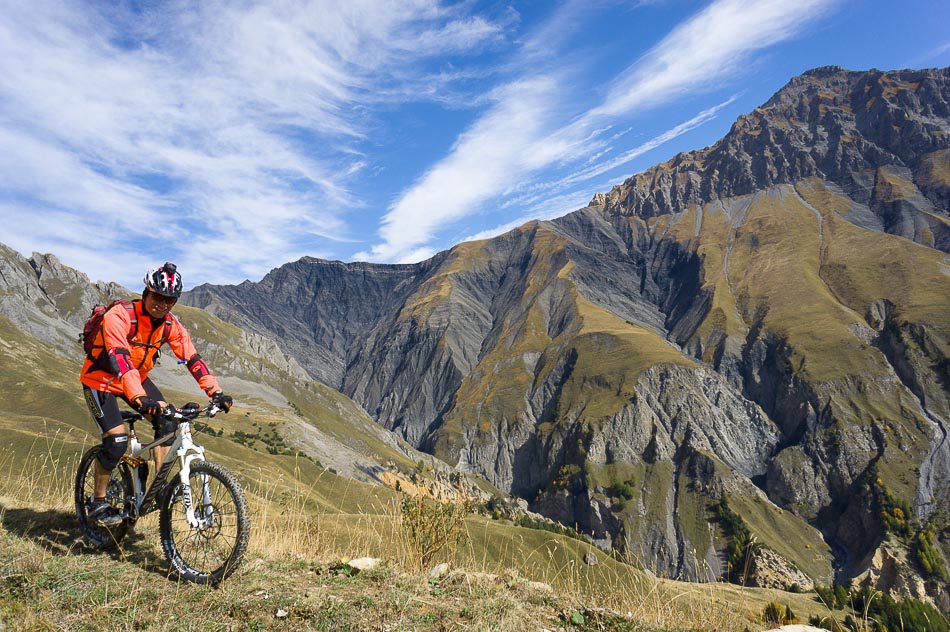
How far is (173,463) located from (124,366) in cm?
128

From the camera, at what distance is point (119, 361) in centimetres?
602

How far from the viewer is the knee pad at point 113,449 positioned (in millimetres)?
6266

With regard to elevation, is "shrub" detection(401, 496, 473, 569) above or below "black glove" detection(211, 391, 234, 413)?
below

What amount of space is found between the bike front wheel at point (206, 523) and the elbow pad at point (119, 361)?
56.3 inches

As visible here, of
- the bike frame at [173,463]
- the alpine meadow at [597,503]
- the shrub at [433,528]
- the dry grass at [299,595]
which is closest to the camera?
the dry grass at [299,595]

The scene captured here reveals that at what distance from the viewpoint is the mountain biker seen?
6.08m

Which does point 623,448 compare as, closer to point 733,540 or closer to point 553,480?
point 553,480

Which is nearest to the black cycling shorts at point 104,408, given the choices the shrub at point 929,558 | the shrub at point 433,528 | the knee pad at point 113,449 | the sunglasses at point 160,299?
the knee pad at point 113,449

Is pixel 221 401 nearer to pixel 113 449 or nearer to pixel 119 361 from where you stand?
pixel 119 361

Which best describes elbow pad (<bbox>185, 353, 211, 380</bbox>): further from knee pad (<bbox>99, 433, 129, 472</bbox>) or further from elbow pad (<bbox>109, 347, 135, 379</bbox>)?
knee pad (<bbox>99, 433, 129, 472</bbox>)

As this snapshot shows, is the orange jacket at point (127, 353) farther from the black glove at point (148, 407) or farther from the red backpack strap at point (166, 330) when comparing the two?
the black glove at point (148, 407)

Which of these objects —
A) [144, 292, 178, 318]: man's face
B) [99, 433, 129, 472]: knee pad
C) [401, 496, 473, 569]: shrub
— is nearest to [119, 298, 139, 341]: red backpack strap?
Answer: [144, 292, 178, 318]: man's face

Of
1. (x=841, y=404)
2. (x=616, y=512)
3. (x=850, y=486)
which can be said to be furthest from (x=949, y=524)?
(x=616, y=512)

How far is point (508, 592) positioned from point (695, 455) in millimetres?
164248
